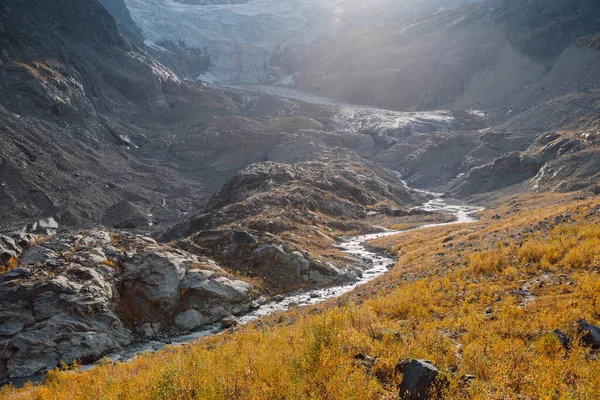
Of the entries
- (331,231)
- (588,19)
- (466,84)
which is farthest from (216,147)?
(588,19)

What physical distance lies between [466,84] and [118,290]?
171944 mm

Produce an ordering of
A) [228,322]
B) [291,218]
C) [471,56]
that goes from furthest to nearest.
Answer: [471,56] < [291,218] < [228,322]

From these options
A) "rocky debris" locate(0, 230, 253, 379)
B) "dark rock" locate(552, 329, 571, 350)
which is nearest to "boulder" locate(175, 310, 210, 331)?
"rocky debris" locate(0, 230, 253, 379)

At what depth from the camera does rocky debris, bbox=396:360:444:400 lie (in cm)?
591

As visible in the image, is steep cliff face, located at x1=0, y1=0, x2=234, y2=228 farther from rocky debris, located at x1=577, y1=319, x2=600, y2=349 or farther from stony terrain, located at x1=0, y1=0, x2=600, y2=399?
rocky debris, located at x1=577, y1=319, x2=600, y2=349

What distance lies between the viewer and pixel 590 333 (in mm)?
7293

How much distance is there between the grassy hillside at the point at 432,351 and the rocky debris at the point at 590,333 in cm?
16

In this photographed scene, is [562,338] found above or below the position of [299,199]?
below

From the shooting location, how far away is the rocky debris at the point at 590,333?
7.14 m

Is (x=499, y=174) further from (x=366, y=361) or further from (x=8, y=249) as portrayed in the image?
(x=8, y=249)

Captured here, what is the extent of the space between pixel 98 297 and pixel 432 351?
14907 millimetres

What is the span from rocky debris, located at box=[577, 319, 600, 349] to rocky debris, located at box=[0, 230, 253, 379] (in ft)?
48.5

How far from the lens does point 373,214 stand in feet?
179

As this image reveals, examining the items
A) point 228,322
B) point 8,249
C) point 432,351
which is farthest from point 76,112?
point 432,351
